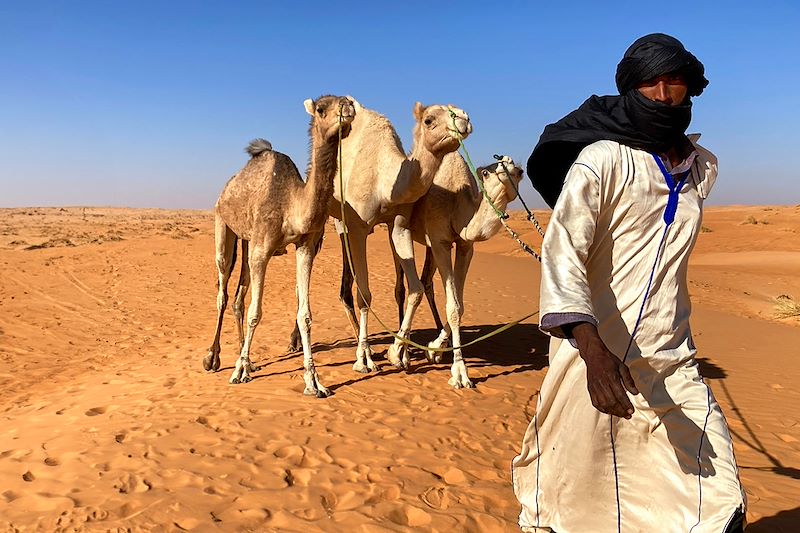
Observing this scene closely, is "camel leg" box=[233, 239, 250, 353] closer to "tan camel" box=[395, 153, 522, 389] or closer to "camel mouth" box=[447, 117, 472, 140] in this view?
"tan camel" box=[395, 153, 522, 389]

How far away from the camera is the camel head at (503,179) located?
275 inches

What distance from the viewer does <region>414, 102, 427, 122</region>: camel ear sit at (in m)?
7.32

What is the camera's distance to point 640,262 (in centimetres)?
262

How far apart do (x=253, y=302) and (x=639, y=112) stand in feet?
17.9

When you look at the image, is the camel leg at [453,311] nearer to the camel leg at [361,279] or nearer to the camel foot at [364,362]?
A: the camel leg at [361,279]

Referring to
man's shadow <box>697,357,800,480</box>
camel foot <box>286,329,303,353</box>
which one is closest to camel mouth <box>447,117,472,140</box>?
man's shadow <box>697,357,800,480</box>

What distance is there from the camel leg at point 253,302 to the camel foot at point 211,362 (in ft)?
3.27

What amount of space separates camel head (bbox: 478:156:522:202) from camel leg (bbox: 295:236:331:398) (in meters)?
2.12

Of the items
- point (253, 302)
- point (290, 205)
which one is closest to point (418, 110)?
point (290, 205)

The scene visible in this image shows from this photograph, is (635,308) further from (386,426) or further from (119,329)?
(119,329)

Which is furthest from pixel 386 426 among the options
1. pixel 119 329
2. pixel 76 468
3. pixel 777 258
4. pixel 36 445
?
pixel 777 258

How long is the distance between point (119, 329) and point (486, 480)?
9.55m

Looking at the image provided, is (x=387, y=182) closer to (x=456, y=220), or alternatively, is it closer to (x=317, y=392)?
(x=456, y=220)

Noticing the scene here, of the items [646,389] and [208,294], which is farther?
[208,294]
